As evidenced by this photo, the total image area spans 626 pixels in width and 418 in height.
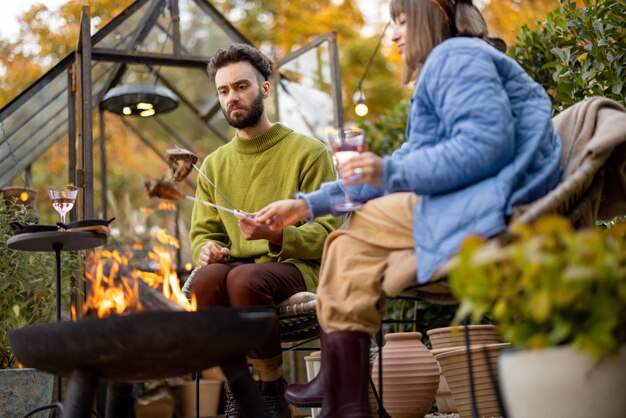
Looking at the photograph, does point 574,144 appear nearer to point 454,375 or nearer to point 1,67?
point 454,375

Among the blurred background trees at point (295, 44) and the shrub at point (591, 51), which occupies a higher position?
the blurred background trees at point (295, 44)

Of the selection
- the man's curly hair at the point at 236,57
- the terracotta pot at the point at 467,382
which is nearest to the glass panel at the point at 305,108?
the man's curly hair at the point at 236,57

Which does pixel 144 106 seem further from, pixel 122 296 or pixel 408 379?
pixel 122 296

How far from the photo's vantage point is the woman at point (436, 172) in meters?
2.11

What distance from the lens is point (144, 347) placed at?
217 centimetres

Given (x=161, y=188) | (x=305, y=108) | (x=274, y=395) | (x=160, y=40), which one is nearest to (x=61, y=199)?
(x=274, y=395)

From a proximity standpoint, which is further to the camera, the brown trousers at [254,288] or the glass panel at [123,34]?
the glass panel at [123,34]

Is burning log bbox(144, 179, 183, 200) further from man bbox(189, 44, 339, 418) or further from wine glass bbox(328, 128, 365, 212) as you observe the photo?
wine glass bbox(328, 128, 365, 212)

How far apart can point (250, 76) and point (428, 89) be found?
160 cm

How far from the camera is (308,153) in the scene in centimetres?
362

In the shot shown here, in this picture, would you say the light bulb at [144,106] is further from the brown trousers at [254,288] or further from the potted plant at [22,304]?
the brown trousers at [254,288]

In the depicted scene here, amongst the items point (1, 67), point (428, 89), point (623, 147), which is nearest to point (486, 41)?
point (428, 89)

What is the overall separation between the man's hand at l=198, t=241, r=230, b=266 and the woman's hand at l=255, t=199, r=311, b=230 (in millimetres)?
922

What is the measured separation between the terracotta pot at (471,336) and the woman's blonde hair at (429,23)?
1868 millimetres
